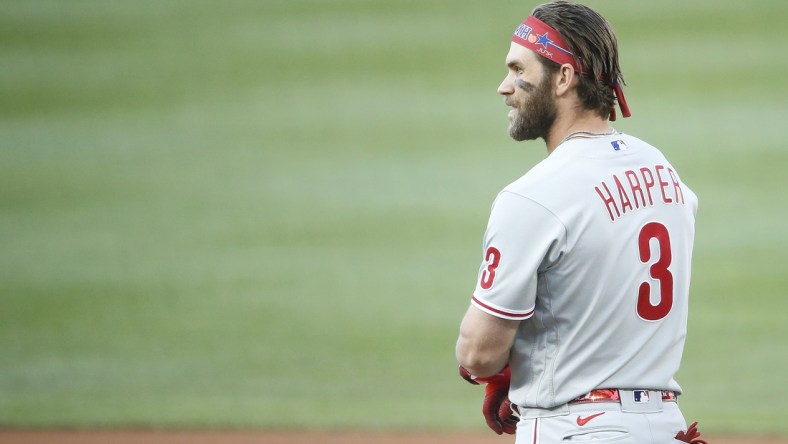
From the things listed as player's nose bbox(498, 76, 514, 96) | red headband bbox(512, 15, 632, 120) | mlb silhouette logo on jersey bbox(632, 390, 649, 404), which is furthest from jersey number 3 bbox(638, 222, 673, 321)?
player's nose bbox(498, 76, 514, 96)

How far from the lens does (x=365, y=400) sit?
6.67 meters

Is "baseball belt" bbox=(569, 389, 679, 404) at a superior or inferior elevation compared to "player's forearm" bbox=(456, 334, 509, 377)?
inferior

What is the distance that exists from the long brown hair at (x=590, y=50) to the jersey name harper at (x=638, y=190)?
0.19m

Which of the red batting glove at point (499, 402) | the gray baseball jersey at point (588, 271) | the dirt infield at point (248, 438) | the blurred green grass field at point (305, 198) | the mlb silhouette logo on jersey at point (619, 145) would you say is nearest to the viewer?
the gray baseball jersey at point (588, 271)

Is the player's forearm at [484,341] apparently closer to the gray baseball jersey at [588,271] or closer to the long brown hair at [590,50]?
the gray baseball jersey at [588,271]

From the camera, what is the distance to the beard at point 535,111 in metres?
2.27

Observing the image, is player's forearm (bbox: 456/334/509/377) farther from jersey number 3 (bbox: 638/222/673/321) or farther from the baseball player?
jersey number 3 (bbox: 638/222/673/321)

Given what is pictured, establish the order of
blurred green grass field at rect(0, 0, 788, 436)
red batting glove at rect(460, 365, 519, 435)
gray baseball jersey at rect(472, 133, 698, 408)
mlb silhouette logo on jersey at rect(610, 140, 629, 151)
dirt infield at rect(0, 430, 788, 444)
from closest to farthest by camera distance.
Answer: gray baseball jersey at rect(472, 133, 698, 408) → mlb silhouette logo on jersey at rect(610, 140, 629, 151) → red batting glove at rect(460, 365, 519, 435) → dirt infield at rect(0, 430, 788, 444) → blurred green grass field at rect(0, 0, 788, 436)

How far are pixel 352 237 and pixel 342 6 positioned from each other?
8.70 feet

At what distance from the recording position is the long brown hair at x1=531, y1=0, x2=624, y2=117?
2.24m

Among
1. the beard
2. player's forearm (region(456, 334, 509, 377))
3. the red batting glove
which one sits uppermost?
the beard

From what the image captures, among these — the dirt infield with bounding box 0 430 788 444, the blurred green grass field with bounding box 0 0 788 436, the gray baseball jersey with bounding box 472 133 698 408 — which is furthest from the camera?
the blurred green grass field with bounding box 0 0 788 436

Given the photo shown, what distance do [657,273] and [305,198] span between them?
642 cm

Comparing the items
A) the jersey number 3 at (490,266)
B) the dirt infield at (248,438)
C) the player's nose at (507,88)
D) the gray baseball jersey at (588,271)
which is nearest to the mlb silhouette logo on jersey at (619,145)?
the gray baseball jersey at (588,271)
